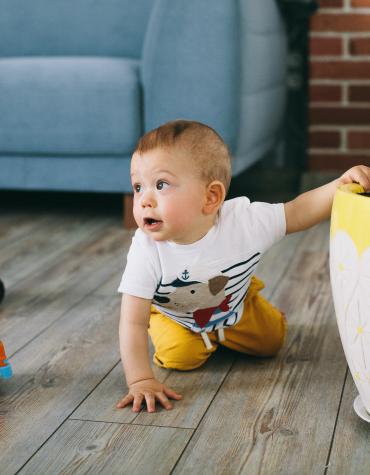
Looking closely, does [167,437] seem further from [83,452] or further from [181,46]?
[181,46]

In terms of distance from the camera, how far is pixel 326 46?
2410mm

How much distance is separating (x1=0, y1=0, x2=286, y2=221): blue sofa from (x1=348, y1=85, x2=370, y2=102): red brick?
292 millimetres

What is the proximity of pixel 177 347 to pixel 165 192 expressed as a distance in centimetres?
26

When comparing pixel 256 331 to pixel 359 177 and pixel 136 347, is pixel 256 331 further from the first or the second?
pixel 359 177

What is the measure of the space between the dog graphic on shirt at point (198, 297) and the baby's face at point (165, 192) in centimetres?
9

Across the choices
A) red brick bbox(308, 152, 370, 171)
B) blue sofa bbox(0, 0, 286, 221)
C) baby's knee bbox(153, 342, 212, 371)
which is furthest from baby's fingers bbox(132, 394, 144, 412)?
red brick bbox(308, 152, 370, 171)

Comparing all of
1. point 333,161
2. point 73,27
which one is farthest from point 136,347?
point 73,27

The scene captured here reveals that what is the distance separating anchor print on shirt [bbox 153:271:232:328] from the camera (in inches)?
44.6

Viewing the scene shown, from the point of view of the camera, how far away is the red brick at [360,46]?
7.80 ft

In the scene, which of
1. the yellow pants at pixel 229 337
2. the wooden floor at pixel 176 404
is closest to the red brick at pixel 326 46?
the wooden floor at pixel 176 404

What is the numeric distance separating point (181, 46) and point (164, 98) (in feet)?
0.46

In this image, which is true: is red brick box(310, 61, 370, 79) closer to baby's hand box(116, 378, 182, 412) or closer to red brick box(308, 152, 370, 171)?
red brick box(308, 152, 370, 171)

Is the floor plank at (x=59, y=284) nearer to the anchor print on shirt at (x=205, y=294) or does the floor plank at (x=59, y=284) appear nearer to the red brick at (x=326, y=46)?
the anchor print on shirt at (x=205, y=294)

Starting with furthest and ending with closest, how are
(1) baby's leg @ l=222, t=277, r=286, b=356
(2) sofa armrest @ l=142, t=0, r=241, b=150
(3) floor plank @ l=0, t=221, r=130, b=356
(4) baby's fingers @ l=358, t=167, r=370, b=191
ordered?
1. (2) sofa armrest @ l=142, t=0, r=241, b=150
2. (3) floor plank @ l=0, t=221, r=130, b=356
3. (1) baby's leg @ l=222, t=277, r=286, b=356
4. (4) baby's fingers @ l=358, t=167, r=370, b=191
